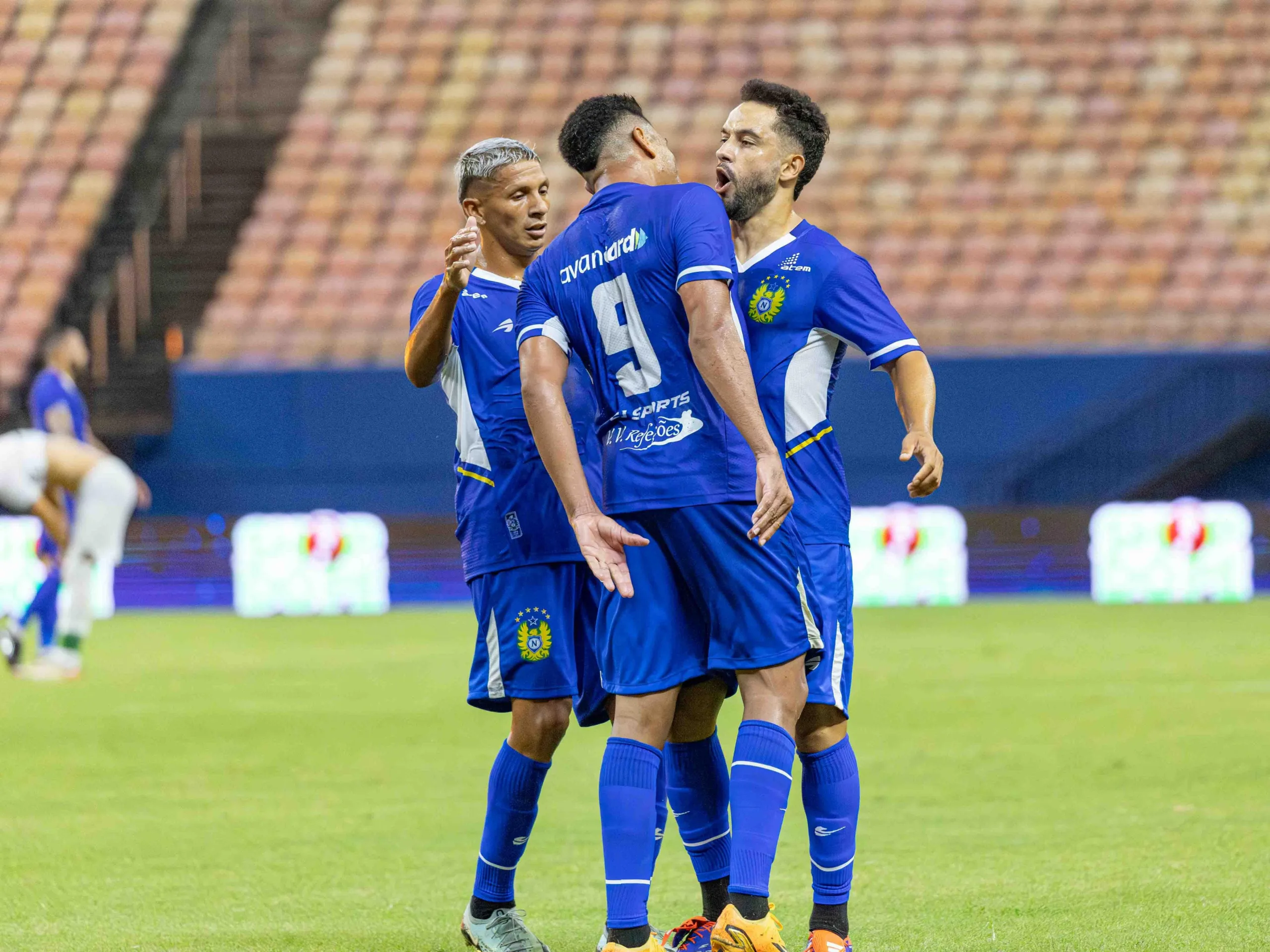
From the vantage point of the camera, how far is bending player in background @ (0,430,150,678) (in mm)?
11273

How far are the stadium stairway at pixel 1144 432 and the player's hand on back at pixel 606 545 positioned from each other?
41.0 ft

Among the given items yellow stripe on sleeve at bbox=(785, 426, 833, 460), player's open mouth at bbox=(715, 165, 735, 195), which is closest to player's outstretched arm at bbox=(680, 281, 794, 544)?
yellow stripe on sleeve at bbox=(785, 426, 833, 460)

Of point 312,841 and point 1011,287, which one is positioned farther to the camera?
point 1011,287

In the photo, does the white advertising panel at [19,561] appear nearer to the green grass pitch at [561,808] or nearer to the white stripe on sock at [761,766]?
the green grass pitch at [561,808]

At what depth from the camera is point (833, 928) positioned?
3.98 meters

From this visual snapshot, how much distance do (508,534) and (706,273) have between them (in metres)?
0.99

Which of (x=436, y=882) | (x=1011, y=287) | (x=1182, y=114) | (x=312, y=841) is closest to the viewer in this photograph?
(x=436, y=882)

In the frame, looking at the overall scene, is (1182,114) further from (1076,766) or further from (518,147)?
(518,147)

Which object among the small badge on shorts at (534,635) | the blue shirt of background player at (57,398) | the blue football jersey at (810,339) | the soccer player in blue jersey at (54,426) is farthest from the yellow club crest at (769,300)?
the blue shirt of background player at (57,398)

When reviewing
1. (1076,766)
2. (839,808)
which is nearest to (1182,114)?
(1076,766)

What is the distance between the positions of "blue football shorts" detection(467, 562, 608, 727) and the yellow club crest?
0.74 meters

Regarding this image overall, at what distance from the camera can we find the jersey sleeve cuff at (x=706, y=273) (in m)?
3.75

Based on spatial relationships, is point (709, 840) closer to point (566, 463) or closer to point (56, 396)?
point (566, 463)

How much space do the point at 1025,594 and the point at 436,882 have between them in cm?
1113
